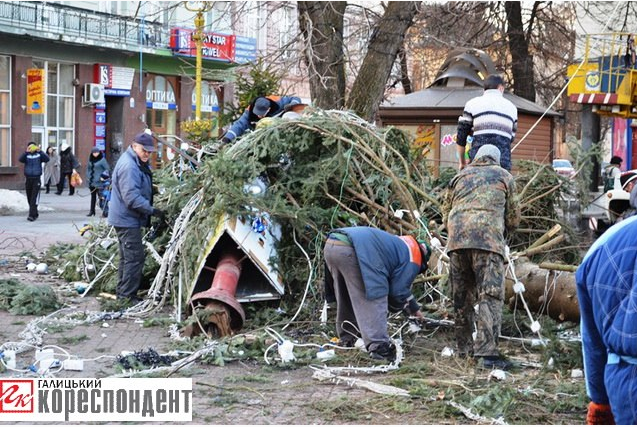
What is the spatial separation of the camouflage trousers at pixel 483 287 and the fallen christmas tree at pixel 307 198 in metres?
1.48

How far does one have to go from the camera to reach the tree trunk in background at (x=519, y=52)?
76.1 ft

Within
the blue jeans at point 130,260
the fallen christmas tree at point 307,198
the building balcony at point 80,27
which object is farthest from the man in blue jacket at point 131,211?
the building balcony at point 80,27

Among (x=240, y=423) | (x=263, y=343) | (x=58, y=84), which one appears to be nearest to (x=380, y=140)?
(x=263, y=343)

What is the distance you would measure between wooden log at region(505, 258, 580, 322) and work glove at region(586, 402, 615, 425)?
14.6ft

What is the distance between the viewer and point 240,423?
5.85 metres

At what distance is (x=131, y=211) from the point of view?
400 inches

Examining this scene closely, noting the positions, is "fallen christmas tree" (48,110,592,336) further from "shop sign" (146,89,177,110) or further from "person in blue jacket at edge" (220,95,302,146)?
"shop sign" (146,89,177,110)

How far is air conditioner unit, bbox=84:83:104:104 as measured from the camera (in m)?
33.6

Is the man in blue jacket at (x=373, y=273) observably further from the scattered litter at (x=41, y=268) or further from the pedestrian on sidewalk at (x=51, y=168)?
the pedestrian on sidewalk at (x=51, y=168)

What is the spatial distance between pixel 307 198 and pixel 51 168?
2404 cm

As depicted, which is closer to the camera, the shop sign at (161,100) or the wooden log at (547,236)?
the wooden log at (547,236)

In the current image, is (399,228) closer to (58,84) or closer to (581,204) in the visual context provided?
(581,204)

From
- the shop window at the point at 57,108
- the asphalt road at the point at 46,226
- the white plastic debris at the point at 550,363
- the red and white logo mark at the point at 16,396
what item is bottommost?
the red and white logo mark at the point at 16,396

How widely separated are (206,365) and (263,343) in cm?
61
